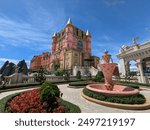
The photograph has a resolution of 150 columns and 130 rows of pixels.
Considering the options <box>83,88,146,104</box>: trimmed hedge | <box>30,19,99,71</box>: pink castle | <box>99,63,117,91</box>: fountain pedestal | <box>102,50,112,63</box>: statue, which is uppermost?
<box>30,19,99,71</box>: pink castle

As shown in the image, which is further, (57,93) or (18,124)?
(57,93)

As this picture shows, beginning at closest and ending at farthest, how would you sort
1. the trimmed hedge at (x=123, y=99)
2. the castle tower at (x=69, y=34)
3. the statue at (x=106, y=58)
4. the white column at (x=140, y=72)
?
1. the trimmed hedge at (x=123, y=99)
2. the statue at (x=106, y=58)
3. the white column at (x=140, y=72)
4. the castle tower at (x=69, y=34)

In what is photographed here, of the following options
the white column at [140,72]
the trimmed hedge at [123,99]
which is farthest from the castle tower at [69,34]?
the trimmed hedge at [123,99]

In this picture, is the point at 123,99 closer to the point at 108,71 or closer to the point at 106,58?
the point at 108,71

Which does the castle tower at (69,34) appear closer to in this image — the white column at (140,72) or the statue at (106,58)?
the white column at (140,72)

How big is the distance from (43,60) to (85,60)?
35.5m

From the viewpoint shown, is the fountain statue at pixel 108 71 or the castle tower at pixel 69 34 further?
the castle tower at pixel 69 34

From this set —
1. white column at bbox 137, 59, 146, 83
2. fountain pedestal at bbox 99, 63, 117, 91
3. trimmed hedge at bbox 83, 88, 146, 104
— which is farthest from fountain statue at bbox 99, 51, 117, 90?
white column at bbox 137, 59, 146, 83

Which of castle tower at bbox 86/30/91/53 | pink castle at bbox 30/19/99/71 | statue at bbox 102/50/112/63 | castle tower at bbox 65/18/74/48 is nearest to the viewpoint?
statue at bbox 102/50/112/63

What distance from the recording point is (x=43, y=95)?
18.7 feet

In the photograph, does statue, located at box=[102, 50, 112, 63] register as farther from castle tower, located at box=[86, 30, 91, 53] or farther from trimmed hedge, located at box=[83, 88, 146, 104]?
castle tower, located at box=[86, 30, 91, 53]

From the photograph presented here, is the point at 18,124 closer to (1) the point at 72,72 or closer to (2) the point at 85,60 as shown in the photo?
(1) the point at 72,72

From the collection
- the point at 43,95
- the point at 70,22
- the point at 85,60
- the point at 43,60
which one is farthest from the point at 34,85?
the point at 43,60

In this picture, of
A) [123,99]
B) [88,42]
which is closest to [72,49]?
[88,42]
